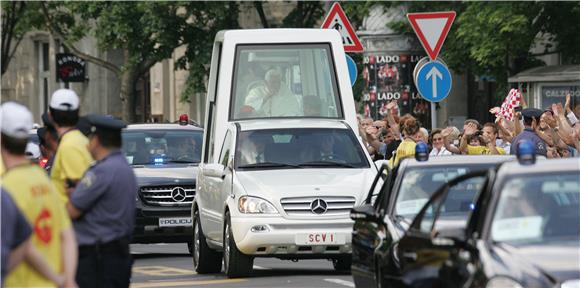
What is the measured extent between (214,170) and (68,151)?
865cm

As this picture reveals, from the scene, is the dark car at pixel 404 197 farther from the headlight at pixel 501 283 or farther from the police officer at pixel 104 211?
the headlight at pixel 501 283

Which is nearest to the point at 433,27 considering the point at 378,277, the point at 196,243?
the point at 196,243

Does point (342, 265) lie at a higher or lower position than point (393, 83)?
lower

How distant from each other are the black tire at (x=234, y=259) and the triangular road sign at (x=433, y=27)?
16.3ft

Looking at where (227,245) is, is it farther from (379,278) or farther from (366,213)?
(379,278)

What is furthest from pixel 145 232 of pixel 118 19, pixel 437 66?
pixel 118 19

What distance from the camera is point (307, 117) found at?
70.3ft

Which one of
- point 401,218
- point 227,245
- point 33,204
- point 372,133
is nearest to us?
point 33,204

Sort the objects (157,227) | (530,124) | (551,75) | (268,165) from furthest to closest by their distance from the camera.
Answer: (551,75), (157,227), (530,124), (268,165)

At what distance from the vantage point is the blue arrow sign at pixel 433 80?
2250cm

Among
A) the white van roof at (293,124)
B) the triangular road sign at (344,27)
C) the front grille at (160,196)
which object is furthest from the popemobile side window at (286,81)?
the triangular road sign at (344,27)

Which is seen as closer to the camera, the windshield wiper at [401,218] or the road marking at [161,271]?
the windshield wiper at [401,218]

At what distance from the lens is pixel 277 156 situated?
63.3ft

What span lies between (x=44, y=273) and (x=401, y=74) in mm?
28056
